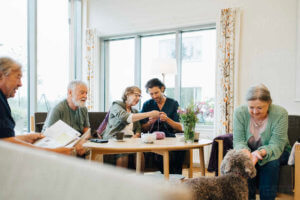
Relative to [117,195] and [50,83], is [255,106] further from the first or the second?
[50,83]

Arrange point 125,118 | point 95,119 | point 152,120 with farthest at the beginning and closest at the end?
point 95,119
point 152,120
point 125,118

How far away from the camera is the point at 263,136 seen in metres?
2.13

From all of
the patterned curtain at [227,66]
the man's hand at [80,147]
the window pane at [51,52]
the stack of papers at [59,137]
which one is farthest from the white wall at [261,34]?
the stack of papers at [59,137]

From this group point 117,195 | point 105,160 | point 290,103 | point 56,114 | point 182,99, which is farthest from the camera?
point 182,99

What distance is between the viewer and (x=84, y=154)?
236 centimetres

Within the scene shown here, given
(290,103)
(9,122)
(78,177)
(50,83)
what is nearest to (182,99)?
(290,103)

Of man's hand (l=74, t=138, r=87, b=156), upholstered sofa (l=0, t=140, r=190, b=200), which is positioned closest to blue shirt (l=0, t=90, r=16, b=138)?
man's hand (l=74, t=138, r=87, b=156)

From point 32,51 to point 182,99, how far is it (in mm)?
2621

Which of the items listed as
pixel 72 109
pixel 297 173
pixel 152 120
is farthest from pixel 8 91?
pixel 297 173

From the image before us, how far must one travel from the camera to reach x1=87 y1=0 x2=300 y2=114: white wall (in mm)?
3775

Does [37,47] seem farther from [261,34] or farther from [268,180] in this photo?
[268,180]

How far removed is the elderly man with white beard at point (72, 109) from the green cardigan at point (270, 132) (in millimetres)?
1371

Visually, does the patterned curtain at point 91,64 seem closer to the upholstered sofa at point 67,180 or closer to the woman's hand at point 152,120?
the woman's hand at point 152,120

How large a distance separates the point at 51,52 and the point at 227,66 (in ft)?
9.96
